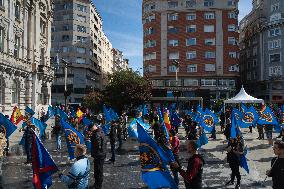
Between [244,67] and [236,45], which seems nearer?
[236,45]

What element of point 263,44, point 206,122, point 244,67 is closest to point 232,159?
point 206,122

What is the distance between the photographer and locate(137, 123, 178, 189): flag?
273 inches

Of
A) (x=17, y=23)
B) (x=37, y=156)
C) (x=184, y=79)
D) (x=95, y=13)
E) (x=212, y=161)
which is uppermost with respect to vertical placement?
(x=95, y=13)

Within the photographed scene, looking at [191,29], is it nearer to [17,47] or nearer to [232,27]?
[232,27]

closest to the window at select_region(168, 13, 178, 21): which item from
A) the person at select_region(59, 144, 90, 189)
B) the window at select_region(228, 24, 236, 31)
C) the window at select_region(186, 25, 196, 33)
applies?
the window at select_region(186, 25, 196, 33)

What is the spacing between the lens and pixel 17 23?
3597 centimetres

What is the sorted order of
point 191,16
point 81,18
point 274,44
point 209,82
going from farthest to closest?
point 81,18, point 274,44, point 191,16, point 209,82

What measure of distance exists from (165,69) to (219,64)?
9.26m

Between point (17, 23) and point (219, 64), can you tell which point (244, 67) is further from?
point (17, 23)

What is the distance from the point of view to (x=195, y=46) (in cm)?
6241

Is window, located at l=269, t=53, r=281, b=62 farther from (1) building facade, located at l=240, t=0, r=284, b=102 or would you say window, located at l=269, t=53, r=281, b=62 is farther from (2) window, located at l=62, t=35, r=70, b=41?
(2) window, located at l=62, t=35, r=70, b=41

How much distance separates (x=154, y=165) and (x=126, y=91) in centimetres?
3758

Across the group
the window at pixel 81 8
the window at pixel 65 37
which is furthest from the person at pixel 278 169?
the window at pixel 81 8

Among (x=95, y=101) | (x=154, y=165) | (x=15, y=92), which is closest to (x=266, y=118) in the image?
(x=154, y=165)
